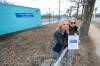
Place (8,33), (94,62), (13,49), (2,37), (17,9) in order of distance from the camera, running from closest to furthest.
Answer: (94,62)
(13,49)
(2,37)
(8,33)
(17,9)

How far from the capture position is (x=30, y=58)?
773 cm

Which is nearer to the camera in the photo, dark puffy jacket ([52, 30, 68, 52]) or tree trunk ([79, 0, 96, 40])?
dark puffy jacket ([52, 30, 68, 52])

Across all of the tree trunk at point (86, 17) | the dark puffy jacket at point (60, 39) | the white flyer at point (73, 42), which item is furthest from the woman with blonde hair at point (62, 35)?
the tree trunk at point (86, 17)

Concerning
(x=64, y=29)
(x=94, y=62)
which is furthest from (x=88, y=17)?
(x=64, y=29)

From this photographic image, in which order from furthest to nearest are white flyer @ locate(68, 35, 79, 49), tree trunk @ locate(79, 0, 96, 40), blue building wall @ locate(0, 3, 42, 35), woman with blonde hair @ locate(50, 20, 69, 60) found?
blue building wall @ locate(0, 3, 42, 35), tree trunk @ locate(79, 0, 96, 40), woman with blonde hair @ locate(50, 20, 69, 60), white flyer @ locate(68, 35, 79, 49)

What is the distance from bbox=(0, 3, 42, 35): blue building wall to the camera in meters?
12.7

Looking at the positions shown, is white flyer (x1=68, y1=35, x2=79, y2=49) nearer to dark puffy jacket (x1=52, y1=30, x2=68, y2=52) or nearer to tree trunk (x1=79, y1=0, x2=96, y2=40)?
dark puffy jacket (x1=52, y1=30, x2=68, y2=52)

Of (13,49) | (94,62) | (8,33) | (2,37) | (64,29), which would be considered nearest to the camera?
(64,29)

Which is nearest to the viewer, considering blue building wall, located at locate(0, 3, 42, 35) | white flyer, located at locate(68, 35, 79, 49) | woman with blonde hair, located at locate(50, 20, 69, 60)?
white flyer, located at locate(68, 35, 79, 49)

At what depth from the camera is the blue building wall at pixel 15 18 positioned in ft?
41.8

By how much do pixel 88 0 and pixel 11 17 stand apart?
604 centimetres

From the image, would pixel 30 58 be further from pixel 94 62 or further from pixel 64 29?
pixel 64 29

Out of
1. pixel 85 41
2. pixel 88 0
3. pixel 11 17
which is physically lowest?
pixel 85 41

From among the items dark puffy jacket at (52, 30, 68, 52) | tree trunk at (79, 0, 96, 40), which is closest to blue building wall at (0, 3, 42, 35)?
tree trunk at (79, 0, 96, 40)
